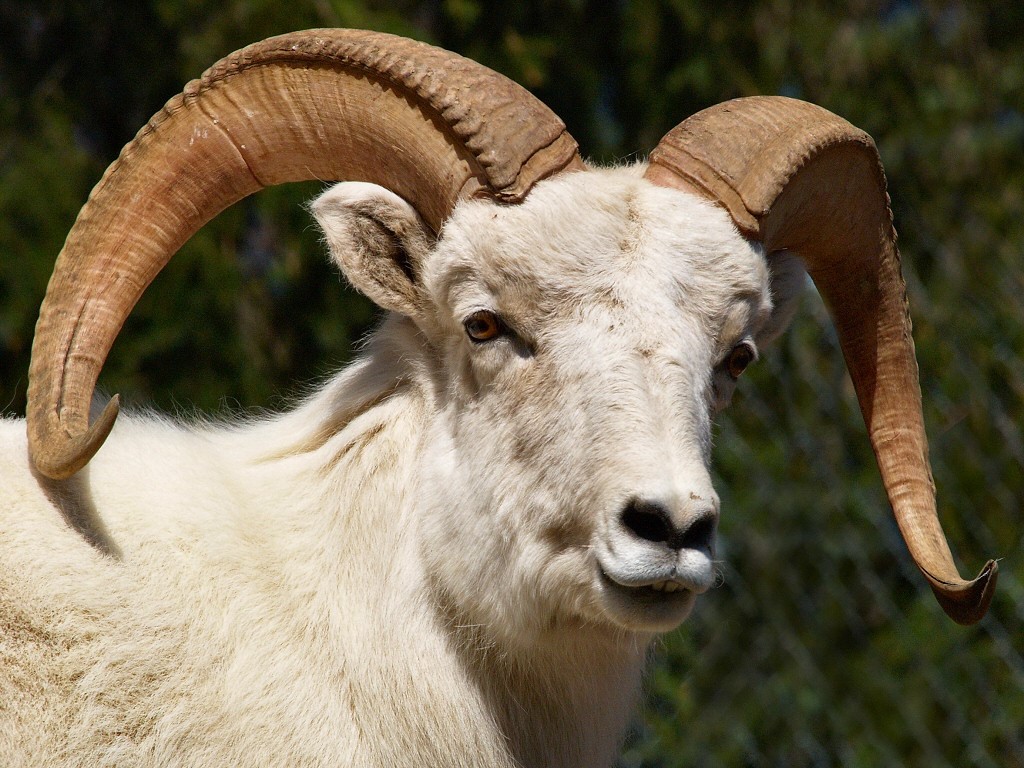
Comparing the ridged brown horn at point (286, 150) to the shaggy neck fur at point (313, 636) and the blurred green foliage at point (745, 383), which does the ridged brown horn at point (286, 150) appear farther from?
the blurred green foliage at point (745, 383)

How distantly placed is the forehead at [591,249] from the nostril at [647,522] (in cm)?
58

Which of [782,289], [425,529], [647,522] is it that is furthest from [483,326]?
[782,289]

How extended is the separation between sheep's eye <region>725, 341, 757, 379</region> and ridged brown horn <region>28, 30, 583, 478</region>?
2.27 feet

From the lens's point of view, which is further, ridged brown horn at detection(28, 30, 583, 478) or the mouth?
ridged brown horn at detection(28, 30, 583, 478)

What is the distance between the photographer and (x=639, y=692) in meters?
3.72

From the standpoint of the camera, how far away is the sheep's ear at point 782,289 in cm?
384

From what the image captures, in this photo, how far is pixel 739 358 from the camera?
11.4 feet

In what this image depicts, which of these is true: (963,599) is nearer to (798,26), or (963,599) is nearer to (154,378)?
(154,378)

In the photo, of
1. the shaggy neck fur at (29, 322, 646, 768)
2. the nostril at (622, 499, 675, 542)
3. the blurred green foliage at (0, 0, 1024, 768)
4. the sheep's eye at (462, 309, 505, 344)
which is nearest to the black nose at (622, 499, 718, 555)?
the nostril at (622, 499, 675, 542)

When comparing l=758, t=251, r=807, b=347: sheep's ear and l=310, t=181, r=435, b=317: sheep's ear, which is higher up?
l=310, t=181, r=435, b=317: sheep's ear

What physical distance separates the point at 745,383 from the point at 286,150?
423cm

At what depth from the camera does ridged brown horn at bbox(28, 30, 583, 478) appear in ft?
10.5

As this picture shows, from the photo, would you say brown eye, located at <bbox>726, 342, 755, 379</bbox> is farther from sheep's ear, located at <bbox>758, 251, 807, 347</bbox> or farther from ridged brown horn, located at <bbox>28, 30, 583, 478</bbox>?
ridged brown horn, located at <bbox>28, 30, 583, 478</bbox>

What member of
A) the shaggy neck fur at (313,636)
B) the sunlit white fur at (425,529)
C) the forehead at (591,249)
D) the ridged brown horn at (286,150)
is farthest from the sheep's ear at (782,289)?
the shaggy neck fur at (313,636)
